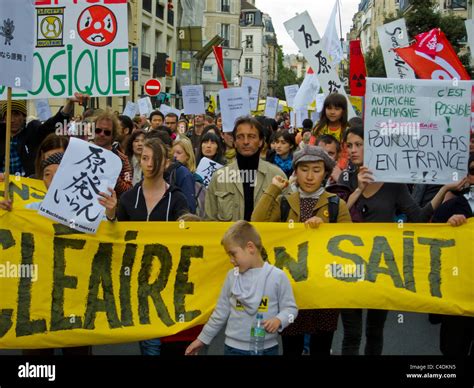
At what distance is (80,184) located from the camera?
5.34 metres

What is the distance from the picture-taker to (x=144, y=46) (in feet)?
135

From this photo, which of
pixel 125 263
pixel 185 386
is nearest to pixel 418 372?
pixel 185 386

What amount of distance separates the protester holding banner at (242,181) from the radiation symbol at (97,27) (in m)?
1.69

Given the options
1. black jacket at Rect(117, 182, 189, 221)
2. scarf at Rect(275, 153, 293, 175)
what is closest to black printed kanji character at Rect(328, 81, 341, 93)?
scarf at Rect(275, 153, 293, 175)

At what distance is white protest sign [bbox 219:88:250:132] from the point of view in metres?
12.0

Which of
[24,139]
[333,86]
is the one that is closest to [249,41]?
[333,86]

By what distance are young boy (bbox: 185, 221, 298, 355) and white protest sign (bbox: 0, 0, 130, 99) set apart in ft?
8.48

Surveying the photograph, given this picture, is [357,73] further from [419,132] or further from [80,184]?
[80,184]

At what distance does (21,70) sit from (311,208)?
216 centimetres

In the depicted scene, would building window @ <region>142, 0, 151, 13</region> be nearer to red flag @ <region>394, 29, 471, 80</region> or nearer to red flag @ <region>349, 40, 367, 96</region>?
red flag @ <region>349, 40, 367, 96</region>

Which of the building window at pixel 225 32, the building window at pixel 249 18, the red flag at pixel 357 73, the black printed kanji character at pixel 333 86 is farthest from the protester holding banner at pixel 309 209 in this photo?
the building window at pixel 249 18

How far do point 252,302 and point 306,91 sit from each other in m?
12.2

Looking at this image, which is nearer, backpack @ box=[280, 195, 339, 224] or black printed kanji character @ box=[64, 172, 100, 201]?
black printed kanji character @ box=[64, 172, 100, 201]

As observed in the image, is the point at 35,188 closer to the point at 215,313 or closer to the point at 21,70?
the point at 21,70
